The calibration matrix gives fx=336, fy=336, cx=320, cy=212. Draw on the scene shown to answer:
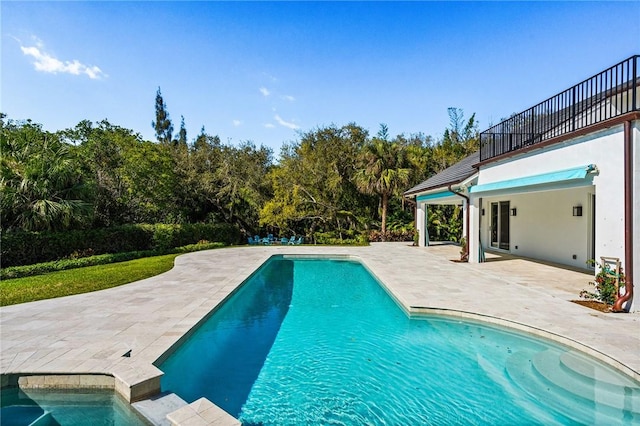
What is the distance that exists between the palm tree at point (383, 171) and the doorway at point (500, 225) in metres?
6.82

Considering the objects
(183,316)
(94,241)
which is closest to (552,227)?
(183,316)

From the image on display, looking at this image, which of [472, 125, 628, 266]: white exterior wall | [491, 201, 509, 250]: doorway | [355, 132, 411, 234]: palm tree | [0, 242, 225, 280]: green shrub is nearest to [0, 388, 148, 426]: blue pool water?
[472, 125, 628, 266]: white exterior wall

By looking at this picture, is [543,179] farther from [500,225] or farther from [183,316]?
[183,316]

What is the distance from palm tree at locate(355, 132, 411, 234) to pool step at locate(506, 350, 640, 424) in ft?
60.7

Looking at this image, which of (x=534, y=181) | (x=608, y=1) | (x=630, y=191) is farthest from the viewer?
(x=608, y=1)

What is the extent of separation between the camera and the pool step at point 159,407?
12.2ft

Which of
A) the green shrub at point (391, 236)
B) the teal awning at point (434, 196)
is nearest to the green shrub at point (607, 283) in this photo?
the teal awning at point (434, 196)

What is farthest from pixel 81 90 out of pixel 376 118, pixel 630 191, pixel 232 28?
pixel 376 118

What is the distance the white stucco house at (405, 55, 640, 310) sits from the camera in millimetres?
7066

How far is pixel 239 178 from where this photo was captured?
987 inches

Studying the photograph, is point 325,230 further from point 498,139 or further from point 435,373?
point 435,373

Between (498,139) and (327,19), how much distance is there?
28.3 ft

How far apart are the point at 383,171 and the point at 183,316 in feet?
62.0

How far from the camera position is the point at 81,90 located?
15.1m
